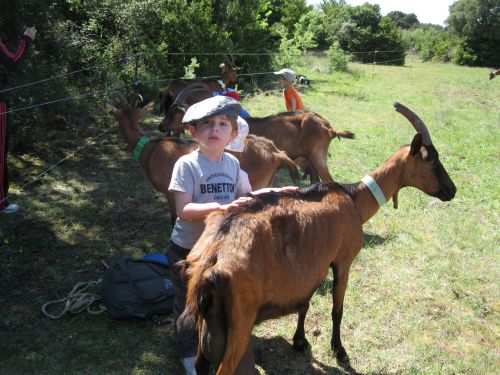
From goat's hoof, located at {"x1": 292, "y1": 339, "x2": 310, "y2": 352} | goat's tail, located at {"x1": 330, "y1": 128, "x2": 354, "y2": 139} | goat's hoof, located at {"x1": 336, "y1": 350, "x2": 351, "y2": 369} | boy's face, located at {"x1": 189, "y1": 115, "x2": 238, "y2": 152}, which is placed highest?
boy's face, located at {"x1": 189, "y1": 115, "x2": 238, "y2": 152}

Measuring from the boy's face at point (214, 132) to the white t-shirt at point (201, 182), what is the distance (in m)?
0.12

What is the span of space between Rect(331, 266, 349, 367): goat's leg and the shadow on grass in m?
0.10

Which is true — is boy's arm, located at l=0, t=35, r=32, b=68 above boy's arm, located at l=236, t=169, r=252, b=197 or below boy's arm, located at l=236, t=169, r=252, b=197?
above

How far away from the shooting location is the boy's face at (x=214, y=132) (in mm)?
2520

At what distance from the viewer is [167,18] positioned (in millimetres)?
12500

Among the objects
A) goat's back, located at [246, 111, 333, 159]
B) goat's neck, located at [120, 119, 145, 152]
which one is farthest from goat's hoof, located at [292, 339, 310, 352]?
goat's neck, located at [120, 119, 145, 152]

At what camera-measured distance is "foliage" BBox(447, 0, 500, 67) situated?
34094 millimetres

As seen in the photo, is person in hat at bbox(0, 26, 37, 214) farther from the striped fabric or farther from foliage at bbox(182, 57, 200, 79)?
foliage at bbox(182, 57, 200, 79)

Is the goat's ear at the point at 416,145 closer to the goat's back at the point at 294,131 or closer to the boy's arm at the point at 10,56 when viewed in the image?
the goat's back at the point at 294,131

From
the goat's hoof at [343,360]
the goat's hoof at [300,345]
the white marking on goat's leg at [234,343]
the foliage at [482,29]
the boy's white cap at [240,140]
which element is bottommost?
the goat's hoof at [343,360]

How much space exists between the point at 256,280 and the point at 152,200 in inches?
180

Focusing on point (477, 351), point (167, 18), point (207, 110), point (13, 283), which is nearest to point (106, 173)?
point (13, 283)

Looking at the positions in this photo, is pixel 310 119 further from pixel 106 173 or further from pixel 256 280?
pixel 256 280

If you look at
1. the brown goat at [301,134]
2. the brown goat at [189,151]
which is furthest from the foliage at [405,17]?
the brown goat at [189,151]
